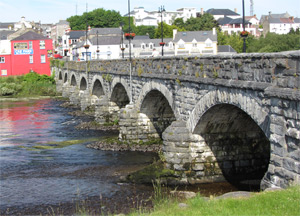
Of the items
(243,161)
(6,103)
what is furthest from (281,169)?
(6,103)

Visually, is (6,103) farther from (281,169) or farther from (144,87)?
Result: (281,169)

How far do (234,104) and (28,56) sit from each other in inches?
2690

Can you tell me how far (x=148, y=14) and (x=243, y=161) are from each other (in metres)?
177

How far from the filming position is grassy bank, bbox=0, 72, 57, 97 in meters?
65.3

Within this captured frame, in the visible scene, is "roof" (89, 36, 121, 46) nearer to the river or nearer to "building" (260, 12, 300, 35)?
the river

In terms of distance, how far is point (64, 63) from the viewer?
65250 millimetres

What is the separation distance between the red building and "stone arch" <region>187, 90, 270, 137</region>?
63.7 m

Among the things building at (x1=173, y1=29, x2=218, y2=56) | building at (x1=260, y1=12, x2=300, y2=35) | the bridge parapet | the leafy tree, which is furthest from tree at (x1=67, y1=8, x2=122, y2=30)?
the bridge parapet

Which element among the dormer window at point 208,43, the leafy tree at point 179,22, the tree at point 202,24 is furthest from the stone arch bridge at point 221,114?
the leafy tree at point 179,22

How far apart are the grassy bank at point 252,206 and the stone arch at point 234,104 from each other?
2631mm

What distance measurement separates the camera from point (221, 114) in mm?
16953

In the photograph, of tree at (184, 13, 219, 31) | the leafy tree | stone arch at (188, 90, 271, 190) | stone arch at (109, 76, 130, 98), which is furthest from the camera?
the leafy tree

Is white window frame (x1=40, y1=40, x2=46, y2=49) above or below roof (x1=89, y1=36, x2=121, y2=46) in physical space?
below

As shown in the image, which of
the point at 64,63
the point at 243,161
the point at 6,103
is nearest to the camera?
the point at 243,161
